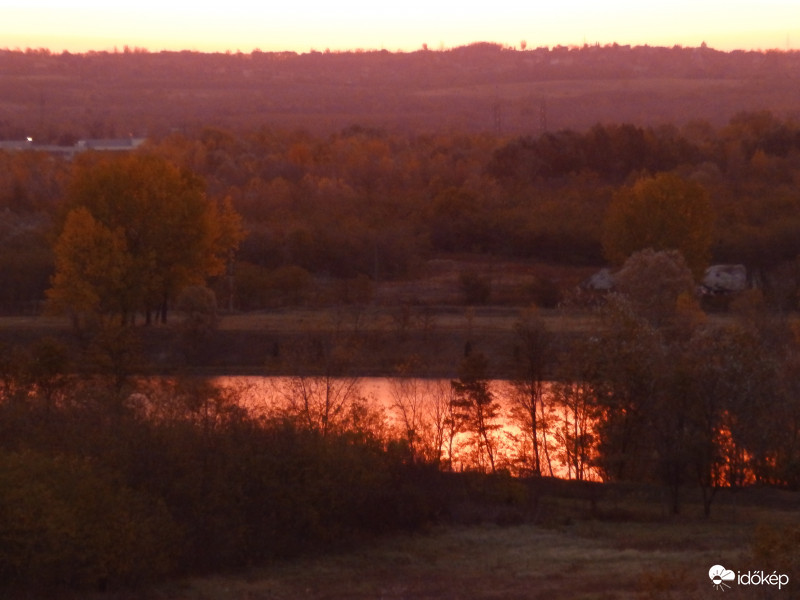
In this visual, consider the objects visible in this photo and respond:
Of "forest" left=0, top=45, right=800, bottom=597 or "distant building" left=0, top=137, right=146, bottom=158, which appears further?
"distant building" left=0, top=137, right=146, bottom=158

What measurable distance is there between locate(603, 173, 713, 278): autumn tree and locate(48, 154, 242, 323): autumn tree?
13.3 metres

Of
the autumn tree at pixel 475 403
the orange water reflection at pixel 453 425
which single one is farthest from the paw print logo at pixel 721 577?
the autumn tree at pixel 475 403

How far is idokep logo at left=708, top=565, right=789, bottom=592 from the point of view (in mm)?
9797

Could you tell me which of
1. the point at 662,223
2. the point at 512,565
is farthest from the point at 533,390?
the point at 662,223

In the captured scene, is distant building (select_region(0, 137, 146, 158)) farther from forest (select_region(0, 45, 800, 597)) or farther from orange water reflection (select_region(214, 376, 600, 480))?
orange water reflection (select_region(214, 376, 600, 480))

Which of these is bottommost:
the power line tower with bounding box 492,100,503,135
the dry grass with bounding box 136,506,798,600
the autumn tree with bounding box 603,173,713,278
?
the dry grass with bounding box 136,506,798,600

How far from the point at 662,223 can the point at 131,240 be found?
17.4 metres

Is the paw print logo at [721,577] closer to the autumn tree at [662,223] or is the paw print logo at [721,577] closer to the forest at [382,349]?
the forest at [382,349]

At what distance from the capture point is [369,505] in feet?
61.2

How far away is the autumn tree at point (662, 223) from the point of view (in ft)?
140

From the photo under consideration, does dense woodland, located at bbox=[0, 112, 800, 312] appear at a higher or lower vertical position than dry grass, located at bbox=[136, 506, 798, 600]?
higher

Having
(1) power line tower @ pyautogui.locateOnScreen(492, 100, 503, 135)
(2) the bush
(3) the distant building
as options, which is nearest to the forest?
(2) the bush

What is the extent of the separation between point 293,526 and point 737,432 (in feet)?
26.2

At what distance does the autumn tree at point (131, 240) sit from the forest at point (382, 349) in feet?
0.28
